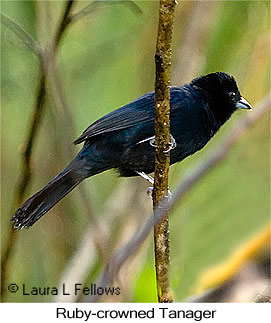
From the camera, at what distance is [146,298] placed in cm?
333

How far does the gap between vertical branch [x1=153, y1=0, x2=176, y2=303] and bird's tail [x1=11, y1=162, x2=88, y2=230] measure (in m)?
0.81

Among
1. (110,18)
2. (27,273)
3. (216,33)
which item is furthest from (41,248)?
(216,33)

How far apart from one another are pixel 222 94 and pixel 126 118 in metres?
0.63

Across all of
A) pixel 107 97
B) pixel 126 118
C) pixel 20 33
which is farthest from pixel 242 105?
pixel 20 33

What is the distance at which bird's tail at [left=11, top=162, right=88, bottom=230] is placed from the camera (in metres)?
3.54

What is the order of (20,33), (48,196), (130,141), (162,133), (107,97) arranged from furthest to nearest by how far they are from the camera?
(107,97), (130,141), (48,196), (20,33), (162,133)

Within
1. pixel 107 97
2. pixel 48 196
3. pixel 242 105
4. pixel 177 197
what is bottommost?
pixel 177 197

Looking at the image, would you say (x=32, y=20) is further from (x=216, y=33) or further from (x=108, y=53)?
(x=216, y=33)

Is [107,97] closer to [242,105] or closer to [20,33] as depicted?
[242,105]

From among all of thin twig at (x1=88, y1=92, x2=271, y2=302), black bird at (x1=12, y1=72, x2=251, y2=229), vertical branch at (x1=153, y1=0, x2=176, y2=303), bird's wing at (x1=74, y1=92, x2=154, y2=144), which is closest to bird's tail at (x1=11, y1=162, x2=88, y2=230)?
black bird at (x1=12, y1=72, x2=251, y2=229)

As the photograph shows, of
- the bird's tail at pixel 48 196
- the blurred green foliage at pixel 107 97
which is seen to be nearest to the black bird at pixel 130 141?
the bird's tail at pixel 48 196

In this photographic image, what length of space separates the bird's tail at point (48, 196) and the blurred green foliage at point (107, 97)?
0.75 ft

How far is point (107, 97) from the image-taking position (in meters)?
4.78
